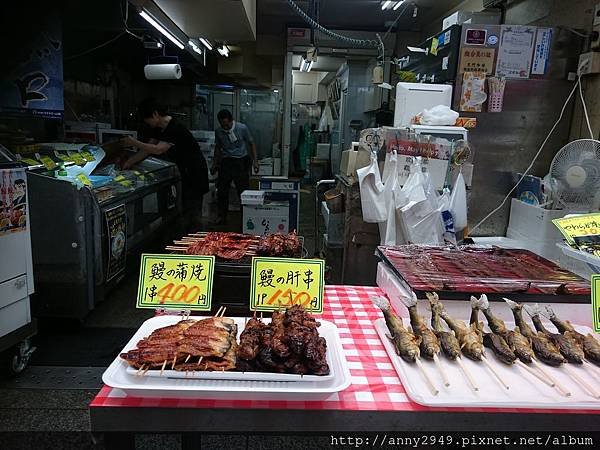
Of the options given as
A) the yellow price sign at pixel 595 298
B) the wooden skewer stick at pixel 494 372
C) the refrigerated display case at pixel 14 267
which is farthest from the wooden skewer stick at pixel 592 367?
the refrigerated display case at pixel 14 267

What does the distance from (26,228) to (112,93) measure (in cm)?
651

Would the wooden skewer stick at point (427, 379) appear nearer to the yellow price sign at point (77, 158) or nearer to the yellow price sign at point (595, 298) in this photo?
the yellow price sign at point (595, 298)

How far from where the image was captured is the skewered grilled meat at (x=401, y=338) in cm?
134

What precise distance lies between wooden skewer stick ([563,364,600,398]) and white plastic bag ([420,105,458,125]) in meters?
2.29

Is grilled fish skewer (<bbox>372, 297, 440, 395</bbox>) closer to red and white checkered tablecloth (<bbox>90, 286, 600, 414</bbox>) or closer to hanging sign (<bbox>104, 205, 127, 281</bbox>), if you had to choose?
red and white checkered tablecloth (<bbox>90, 286, 600, 414</bbox>)

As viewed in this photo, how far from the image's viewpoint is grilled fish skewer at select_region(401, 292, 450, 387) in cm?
131

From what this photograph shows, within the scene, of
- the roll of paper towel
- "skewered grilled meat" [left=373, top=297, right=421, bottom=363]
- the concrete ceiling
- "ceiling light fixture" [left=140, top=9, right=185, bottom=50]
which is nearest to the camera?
"skewered grilled meat" [left=373, top=297, right=421, bottom=363]

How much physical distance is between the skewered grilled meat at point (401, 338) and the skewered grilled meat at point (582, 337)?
1.72 ft

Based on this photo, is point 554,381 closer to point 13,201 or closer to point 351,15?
point 13,201

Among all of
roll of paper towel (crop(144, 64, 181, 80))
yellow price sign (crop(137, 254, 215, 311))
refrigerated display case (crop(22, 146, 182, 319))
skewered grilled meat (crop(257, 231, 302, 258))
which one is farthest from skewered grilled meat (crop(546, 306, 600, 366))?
roll of paper towel (crop(144, 64, 181, 80))

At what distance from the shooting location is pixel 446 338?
1.41 metres

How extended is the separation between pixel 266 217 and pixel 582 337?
4843 mm

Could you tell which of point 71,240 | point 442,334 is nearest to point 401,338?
point 442,334

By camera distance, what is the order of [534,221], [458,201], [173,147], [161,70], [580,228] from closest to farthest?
[580,228]
[458,201]
[534,221]
[173,147]
[161,70]
